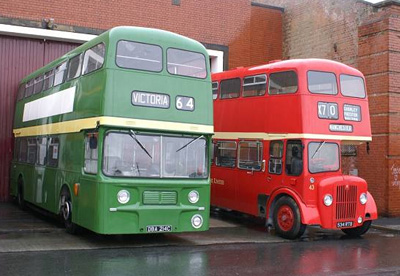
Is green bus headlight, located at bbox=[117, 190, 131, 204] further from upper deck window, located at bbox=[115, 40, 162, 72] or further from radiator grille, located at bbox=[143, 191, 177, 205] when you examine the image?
upper deck window, located at bbox=[115, 40, 162, 72]

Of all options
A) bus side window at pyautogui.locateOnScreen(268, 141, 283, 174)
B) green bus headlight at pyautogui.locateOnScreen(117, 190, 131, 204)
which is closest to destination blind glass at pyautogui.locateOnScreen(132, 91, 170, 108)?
green bus headlight at pyautogui.locateOnScreen(117, 190, 131, 204)

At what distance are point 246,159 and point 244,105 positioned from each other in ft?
4.69

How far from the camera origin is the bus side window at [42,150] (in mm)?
12916

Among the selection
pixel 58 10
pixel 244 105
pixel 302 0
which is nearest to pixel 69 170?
pixel 244 105

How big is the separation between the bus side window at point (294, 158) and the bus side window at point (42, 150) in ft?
19.4

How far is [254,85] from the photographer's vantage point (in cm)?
1355

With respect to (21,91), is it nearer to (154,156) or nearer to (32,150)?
(32,150)

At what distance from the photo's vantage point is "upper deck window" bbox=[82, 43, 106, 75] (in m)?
9.96

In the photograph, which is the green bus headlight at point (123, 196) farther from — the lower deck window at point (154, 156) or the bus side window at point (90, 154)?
the bus side window at point (90, 154)

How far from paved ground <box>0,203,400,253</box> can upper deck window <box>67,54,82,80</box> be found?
3.43 metres

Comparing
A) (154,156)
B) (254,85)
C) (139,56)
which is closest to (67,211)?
(154,156)

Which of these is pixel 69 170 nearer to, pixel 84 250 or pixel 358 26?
pixel 84 250

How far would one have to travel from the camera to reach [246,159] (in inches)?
542

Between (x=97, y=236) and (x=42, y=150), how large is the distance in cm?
319
